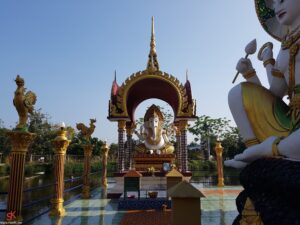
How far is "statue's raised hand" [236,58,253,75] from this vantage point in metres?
3.72

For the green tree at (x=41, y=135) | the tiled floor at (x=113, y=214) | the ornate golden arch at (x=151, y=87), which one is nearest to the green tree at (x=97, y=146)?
the green tree at (x=41, y=135)

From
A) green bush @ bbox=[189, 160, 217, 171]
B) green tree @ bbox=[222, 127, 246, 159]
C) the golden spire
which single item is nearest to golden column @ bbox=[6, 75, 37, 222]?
the golden spire

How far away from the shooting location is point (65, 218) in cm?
709

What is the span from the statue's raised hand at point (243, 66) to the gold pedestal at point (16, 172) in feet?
13.9

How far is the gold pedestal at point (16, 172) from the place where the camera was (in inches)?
217

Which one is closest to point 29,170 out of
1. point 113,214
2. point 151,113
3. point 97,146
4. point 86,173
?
point 97,146

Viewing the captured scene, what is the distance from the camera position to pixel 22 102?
574cm

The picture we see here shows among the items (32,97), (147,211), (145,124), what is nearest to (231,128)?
(145,124)

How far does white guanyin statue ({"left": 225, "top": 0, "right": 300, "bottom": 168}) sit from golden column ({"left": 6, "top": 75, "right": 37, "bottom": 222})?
4.13 metres

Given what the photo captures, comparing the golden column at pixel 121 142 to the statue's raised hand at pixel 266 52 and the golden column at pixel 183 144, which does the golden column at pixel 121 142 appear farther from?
the statue's raised hand at pixel 266 52

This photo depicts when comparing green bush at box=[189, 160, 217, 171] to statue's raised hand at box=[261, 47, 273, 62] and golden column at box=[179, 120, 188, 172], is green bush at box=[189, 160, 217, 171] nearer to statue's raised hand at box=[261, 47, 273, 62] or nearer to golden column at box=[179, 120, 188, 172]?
golden column at box=[179, 120, 188, 172]

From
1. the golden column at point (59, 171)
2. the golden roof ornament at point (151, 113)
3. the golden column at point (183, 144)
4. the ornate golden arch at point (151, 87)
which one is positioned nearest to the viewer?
the golden column at point (59, 171)

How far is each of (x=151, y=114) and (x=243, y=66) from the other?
420 inches

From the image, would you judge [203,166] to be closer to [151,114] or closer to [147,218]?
[151,114]
